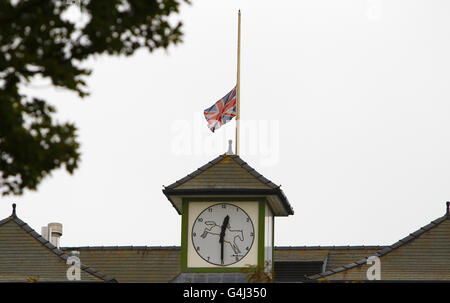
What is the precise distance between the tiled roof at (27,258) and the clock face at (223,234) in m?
2.64

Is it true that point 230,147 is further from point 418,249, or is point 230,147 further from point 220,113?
point 418,249

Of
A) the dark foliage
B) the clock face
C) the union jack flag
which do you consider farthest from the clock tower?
the dark foliage

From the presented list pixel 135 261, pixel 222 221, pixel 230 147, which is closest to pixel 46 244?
pixel 135 261

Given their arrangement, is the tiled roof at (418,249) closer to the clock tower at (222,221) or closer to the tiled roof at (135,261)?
the clock tower at (222,221)

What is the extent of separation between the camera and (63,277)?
1131 inches

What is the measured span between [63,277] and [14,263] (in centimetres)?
150

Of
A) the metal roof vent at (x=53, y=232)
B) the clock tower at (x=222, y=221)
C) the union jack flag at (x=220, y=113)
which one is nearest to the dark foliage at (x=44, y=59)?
the clock tower at (x=222, y=221)

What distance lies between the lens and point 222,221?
28.0 metres

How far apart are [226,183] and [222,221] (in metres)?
0.98

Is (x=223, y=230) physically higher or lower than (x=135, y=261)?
higher

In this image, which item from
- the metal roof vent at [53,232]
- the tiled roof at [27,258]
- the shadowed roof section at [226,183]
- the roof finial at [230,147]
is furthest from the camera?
the metal roof vent at [53,232]

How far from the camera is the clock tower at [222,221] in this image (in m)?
27.9
